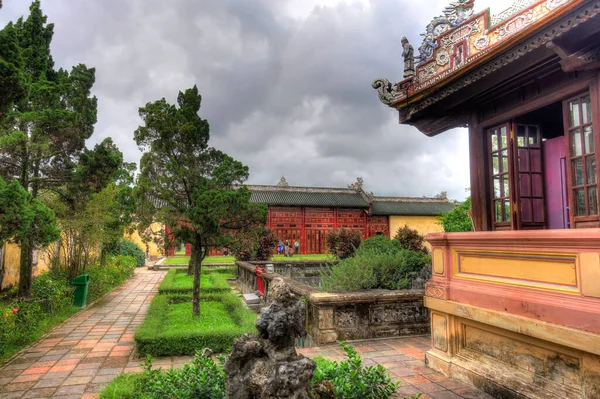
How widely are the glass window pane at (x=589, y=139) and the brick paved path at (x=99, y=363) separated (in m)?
2.65

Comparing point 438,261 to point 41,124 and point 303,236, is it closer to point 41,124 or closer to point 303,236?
point 41,124

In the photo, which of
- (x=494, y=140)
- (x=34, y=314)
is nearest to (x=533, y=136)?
(x=494, y=140)

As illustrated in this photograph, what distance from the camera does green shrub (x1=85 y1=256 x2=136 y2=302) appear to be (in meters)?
11.5

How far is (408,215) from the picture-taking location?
33594 mm

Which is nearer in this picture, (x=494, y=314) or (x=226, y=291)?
(x=494, y=314)

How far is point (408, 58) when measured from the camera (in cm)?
589

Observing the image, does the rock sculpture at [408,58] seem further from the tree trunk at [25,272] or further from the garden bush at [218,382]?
the tree trunk at [25,272]

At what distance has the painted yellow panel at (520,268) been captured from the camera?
10.3 ft

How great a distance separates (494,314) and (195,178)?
19.9ft

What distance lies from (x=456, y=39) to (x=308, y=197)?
89.5 feet

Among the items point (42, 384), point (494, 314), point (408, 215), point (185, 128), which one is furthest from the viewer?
point (408, 215)

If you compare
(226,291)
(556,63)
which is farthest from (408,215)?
(556,63)

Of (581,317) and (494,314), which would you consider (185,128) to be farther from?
(581,317)

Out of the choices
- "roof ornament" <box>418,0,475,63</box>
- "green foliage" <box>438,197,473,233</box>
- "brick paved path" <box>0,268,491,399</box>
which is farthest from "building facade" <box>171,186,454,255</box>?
"roof ornament" <box>418,0,475,63</box>
